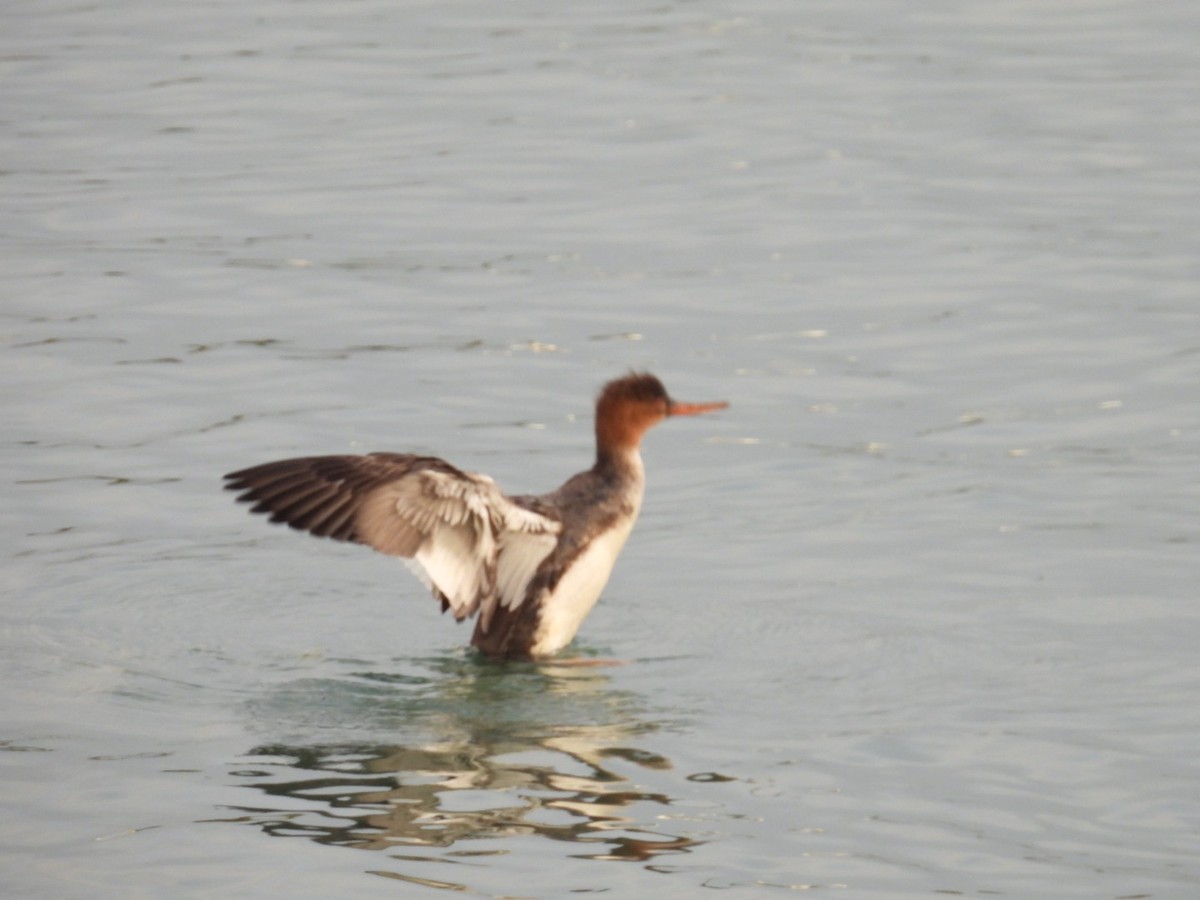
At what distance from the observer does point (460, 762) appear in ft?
26.1

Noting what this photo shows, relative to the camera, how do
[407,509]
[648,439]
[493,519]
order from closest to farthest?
[407,509] → [493,519] → [648,439]

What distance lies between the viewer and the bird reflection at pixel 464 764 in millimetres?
7305

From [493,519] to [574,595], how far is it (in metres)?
0.57

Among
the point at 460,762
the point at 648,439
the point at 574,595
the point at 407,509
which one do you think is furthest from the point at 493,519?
the point at 648,439

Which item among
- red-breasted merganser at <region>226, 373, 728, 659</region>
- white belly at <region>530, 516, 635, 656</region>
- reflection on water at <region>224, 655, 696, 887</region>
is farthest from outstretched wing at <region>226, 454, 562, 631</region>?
reflection on water at <region>224, 655, 696, 887</region>

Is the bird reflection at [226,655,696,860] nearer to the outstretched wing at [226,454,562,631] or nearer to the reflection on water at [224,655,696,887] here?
the reflection on water at [224,655,696,887]

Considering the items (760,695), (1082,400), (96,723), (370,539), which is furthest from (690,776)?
(1082,400)

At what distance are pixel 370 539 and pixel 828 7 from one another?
1325 centimetres

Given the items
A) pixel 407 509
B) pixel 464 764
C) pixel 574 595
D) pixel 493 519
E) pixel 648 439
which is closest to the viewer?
pixel 464 764

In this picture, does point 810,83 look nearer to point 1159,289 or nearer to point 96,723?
point 1159,289

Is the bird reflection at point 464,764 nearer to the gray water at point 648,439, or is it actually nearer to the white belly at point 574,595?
the gray water at point 648,439

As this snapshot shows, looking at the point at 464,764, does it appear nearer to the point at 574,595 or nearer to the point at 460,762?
the point at 460,762

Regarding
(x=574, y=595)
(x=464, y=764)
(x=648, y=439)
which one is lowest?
(x=464, y=764)

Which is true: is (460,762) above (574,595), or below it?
below
